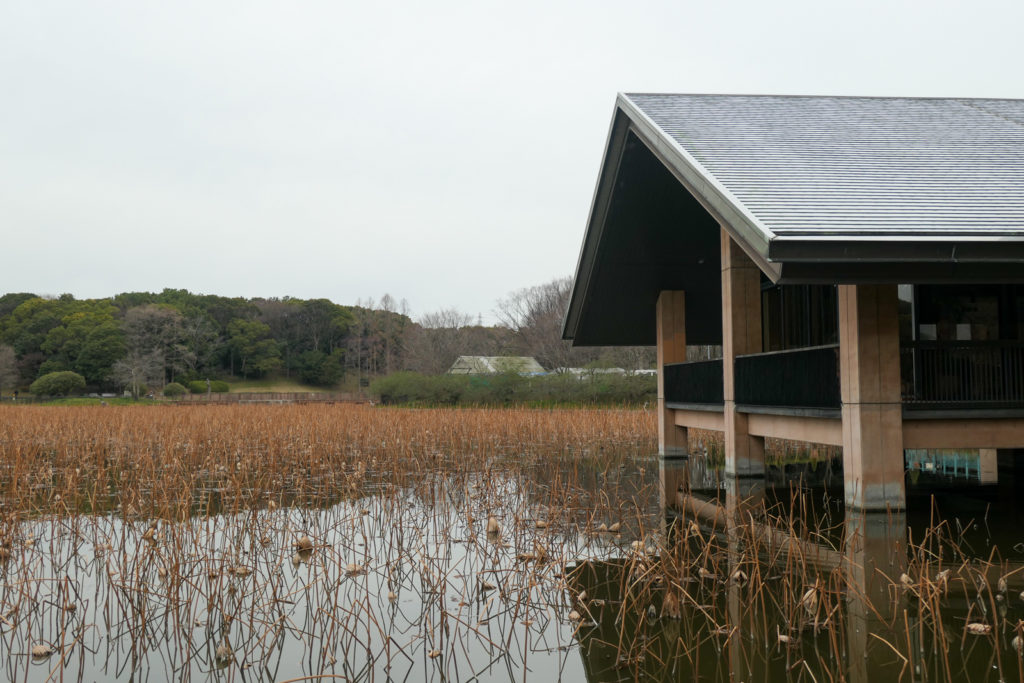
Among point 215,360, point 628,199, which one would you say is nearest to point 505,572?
point 628,199

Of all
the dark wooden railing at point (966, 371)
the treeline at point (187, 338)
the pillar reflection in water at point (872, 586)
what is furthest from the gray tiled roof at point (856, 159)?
the treeline at point (187, 338)

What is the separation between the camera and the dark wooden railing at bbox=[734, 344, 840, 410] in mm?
7727

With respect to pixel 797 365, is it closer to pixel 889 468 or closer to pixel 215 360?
pixel 889 468

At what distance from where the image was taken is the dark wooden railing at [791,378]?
25.3ft

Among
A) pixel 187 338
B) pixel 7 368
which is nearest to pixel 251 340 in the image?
pixel 187 338

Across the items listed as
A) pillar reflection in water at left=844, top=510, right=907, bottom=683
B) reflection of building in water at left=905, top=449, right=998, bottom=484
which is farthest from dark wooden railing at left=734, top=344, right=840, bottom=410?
reflection of building in water at left=905, top=449, right=998, bottom=484

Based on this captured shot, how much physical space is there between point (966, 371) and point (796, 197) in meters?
2.64

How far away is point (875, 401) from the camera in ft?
23.4

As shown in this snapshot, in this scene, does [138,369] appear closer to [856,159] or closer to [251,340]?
[251,340]

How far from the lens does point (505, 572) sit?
5.40 metres

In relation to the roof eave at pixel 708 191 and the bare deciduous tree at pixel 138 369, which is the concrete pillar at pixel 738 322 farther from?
the bare deciduous tree at pixel 138 369

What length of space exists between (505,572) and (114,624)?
2.40 m

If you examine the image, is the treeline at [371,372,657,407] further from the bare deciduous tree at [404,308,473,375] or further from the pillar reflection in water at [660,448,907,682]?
the pillar reflection in water at [660,448,907,682]

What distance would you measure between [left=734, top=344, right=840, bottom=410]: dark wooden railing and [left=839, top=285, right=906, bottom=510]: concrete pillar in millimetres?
445
